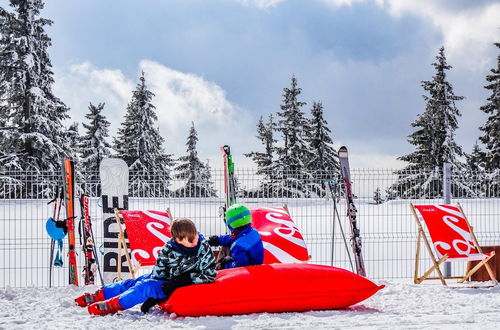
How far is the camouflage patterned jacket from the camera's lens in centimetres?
448

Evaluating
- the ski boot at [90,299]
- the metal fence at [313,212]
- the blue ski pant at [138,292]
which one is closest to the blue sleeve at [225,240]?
the blue ski pant at [138,292]

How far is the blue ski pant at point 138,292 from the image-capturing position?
4324mm

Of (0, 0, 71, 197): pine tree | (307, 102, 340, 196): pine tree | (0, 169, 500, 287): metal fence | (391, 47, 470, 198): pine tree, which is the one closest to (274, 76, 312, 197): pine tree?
(307, 102, 340, 196): pine tree

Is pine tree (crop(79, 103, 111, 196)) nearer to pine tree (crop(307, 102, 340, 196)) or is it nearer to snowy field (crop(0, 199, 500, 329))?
pine tree (crop(307, 102, 340, 196))

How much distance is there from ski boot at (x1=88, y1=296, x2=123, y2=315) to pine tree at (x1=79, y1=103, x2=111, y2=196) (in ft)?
70.8

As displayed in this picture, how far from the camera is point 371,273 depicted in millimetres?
7973

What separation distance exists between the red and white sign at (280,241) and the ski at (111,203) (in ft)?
6.13

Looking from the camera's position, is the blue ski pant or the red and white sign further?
the red and white sign

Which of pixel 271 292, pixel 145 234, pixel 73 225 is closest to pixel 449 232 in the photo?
pixel 271 292

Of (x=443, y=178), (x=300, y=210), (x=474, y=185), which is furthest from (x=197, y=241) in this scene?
(x=474, y=185)

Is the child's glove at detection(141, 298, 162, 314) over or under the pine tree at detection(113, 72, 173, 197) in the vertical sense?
under

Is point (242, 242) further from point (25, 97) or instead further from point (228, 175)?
point (25, 97)

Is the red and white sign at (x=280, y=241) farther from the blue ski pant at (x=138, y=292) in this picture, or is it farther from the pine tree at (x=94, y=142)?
the pine tree at (x=94, y=142)

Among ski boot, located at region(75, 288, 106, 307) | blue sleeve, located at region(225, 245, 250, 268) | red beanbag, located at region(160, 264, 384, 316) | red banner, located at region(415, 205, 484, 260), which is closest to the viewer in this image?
red beanbag, located at region(160, 264, 384, 316)
